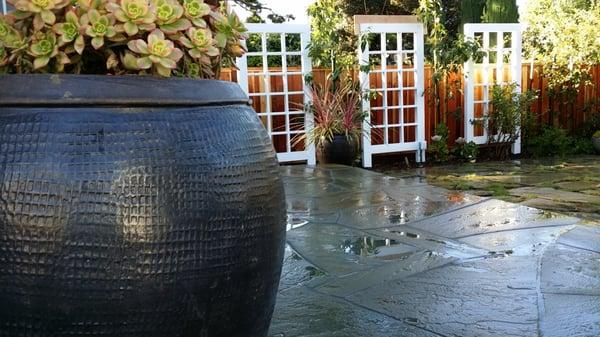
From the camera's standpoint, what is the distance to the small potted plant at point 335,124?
796cm

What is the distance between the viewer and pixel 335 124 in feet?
26.1

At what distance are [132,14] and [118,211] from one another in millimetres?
490

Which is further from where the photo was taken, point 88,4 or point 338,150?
A: point 338,150

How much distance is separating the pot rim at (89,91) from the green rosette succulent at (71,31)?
0.10 m

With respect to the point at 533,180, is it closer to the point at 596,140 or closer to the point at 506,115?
the point at 506,115

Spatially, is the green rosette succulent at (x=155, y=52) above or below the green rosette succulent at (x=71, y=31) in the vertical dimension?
below

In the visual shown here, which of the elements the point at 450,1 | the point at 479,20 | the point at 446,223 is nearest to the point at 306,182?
the point at 446,223

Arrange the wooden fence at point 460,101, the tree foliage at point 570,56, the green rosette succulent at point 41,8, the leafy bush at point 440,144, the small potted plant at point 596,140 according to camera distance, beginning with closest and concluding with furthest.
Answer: the green rosette succulent at point 41,8
the wooden fence at point 460,101
the leafy bush at point 440,144
the tree foliage at point 570,56
the small potted plant at point 596,140

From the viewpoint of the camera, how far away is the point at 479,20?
13.6 meters

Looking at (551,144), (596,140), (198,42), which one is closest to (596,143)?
(596,140)

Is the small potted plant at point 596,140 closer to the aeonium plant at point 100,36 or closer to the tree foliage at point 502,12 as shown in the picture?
the tree foliage at point 502,12

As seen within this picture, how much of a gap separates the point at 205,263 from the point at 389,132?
777cm

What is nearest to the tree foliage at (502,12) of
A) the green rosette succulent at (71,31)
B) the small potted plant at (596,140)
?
the small potted plant at (596,140)

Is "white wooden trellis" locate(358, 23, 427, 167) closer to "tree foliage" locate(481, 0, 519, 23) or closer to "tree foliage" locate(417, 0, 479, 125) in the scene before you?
"tree foliage" locate(417, 0, 479, 125)
